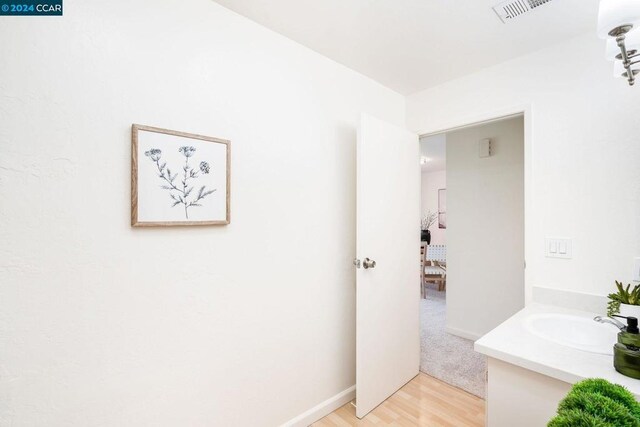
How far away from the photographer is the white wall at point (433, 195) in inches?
273

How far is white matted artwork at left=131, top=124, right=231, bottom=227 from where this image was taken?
→ 1.23 m

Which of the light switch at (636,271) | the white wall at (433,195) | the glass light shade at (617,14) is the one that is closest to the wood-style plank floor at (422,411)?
the light switch at (636,271)

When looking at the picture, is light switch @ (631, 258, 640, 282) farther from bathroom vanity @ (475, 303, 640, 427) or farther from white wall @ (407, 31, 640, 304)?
bathroom vanity @ (475, 303, 640, 427)

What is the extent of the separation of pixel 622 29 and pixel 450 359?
8.45ft

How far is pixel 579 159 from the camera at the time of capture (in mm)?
1696

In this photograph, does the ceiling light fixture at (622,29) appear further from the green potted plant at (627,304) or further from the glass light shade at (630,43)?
the green potted plant at (627,304)

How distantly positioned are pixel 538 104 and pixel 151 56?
7.16 feet

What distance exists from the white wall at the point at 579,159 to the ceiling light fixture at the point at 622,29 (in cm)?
49

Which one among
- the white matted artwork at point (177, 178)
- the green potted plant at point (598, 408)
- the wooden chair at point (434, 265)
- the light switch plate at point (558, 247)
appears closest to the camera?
the green potted plant at point (598, 408)

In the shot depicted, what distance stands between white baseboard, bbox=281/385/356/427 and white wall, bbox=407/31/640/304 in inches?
55.6

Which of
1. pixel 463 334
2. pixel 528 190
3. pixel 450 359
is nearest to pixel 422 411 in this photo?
pixel 450 359

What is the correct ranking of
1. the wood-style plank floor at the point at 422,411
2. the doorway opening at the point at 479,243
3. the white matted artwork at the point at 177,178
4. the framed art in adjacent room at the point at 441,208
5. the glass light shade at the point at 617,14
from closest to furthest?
the glass light shade at the point at 617,14 → the white matted artwork at the point at 177,178 → the wood-style plank floor at the point at 422,411 → the doorway opening at the point at 479,243 → the framed art in adjacent room at the point at 441,208

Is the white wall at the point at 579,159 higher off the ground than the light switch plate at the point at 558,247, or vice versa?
the white wall at the point at 579,159

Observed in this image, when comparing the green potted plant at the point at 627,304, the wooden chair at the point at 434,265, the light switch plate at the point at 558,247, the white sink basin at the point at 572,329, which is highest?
the light switch plate at the point at 558,247
